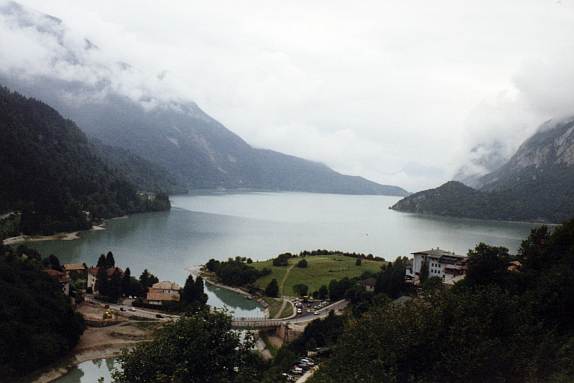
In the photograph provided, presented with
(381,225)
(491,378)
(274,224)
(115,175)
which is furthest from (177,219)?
(491,378)

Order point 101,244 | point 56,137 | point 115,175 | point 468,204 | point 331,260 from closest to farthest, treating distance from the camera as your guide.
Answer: point 331,260 < point 101,244 < point 56,137 < point 115,175 < point 468,204

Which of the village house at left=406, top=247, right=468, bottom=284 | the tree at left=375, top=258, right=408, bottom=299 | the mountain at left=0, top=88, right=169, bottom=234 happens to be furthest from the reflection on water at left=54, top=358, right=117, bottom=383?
the mountain at left=0, top=88, right=169, bottom=234

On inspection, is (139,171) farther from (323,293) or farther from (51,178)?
(323,293)

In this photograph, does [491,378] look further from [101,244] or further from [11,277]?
[101,244]

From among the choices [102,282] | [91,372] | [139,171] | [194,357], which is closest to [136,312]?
[102,282]

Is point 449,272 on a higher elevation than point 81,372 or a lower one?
higher

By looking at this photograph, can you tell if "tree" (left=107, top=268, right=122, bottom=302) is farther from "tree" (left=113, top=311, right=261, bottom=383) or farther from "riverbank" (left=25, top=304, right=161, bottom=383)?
"tree" (left=113, top=311, right=261, bottom=383)
